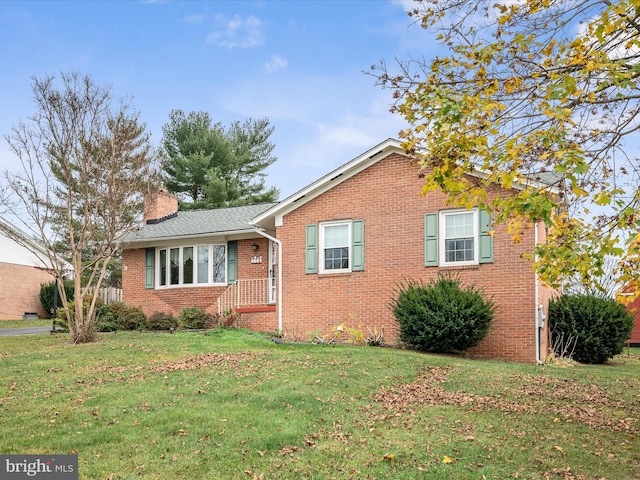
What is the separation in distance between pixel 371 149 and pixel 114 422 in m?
10.9

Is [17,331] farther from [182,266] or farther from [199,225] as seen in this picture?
[199,225]


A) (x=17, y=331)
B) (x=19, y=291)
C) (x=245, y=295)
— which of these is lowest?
(x=17, y=331)

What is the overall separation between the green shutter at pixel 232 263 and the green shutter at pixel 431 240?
24.5 feet

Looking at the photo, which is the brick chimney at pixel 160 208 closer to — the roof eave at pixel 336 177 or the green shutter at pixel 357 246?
the roof eave at pixel 336 177

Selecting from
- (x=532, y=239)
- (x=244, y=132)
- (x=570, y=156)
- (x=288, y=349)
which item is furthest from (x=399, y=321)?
(x=244, y=132)

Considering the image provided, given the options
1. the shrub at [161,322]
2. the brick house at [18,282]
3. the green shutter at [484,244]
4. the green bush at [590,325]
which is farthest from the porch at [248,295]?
the brick house at [18,282]

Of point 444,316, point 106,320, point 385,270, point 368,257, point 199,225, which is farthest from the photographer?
point 199,225

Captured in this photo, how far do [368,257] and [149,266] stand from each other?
377 inches

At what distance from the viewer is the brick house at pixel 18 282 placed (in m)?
30.3

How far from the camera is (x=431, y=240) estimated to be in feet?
53.2

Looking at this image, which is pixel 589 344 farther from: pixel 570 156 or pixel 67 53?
pixel 67 53

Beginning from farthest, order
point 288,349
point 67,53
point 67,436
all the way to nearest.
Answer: point 67,53 → point 288,349 → point 67,436

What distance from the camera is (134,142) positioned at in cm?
1762

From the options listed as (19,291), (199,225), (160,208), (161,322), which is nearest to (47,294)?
(19,291)
